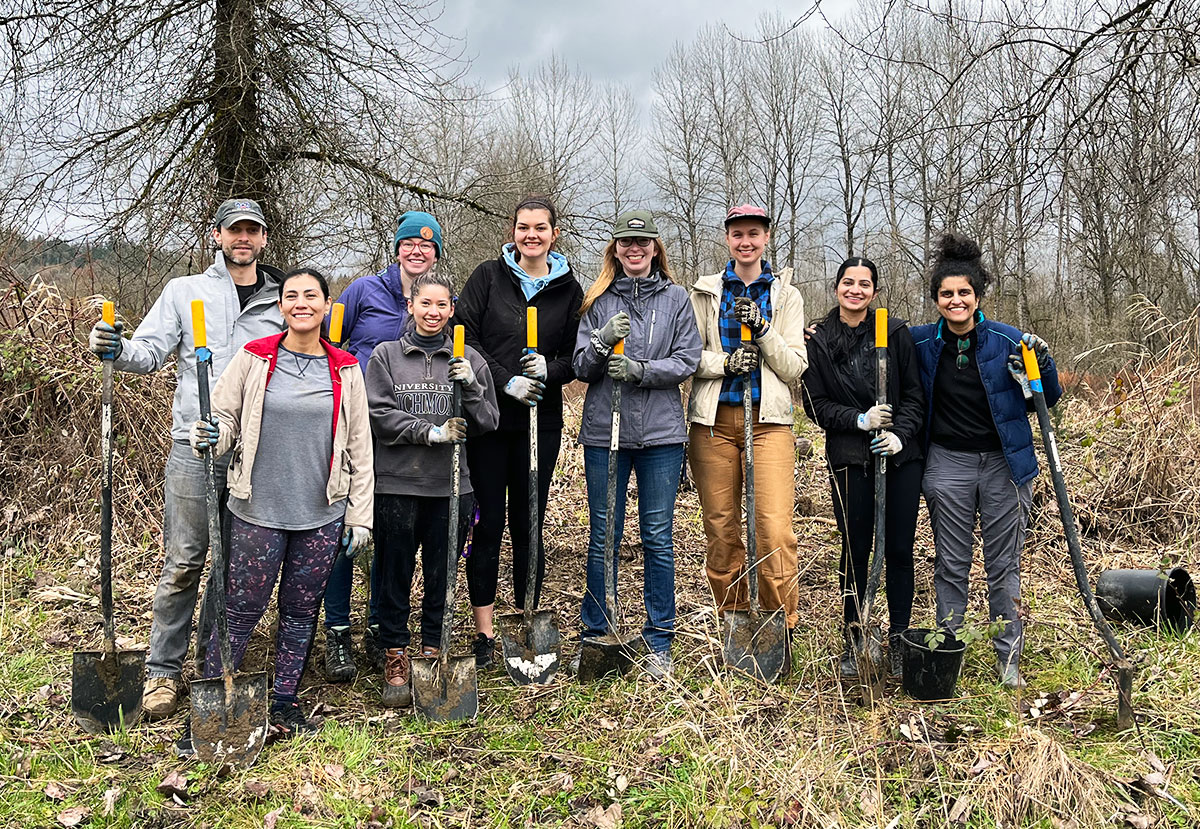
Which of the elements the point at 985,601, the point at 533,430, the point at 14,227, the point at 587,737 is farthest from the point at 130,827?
the point at 14,227

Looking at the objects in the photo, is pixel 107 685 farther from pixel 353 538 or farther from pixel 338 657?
pixel 353 538

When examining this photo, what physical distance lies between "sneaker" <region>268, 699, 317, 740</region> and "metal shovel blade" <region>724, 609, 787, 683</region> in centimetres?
201

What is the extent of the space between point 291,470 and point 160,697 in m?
1.36

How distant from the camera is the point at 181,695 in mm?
4102

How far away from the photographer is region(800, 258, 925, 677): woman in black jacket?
422cm

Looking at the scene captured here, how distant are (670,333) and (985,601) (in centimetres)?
296

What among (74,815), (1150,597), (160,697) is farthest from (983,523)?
(74,815)

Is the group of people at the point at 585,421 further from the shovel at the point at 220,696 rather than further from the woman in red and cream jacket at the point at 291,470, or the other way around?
the shovel at the point at 220,696

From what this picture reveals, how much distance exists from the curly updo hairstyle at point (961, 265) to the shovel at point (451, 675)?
2410mm

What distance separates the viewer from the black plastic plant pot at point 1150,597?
4.77 m

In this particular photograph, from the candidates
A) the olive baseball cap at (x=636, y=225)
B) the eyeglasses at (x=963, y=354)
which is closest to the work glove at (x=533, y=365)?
the olive baseball cap at (x=636, y=225)

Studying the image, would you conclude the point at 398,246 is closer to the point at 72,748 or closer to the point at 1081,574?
the point at 72,748

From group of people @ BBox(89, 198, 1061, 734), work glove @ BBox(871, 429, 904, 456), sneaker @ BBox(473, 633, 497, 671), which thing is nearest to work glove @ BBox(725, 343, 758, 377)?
group of people @ BBox(89, 198, 1061, 734)

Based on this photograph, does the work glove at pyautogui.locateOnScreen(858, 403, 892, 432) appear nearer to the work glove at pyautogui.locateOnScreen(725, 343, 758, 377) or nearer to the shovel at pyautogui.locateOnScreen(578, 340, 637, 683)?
the work glove at pyautogui.locateOnScreen(725, 343, 758, 377)
